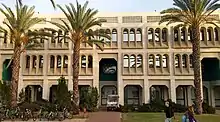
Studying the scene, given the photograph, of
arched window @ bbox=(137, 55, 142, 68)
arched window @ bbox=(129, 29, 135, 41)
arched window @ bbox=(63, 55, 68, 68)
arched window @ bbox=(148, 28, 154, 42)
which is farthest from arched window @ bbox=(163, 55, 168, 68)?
arched window @ bbox=(63, 55, 68, 68)

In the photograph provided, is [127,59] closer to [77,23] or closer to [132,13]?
[132,13]

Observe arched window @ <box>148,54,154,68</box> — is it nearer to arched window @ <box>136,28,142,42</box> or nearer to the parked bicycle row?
arched window @ <box>136,28,142,42</box>

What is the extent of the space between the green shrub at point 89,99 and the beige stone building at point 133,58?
2.64m

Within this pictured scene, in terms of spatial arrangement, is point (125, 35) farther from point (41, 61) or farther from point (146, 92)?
point (41, 61)

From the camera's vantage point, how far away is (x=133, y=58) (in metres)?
44.3

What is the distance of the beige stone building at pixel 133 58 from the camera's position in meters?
43.1

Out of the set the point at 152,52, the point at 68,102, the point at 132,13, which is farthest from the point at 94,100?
the point at 132,13

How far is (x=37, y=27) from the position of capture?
45.3 m

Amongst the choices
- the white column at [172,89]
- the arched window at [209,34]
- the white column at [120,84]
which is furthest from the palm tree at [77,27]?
the arched window at [209,34]

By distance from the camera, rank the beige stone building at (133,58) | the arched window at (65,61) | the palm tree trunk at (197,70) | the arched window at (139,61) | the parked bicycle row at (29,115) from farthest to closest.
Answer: the arched window at (65,61)
the arched window at (139,61)
the beige stone building at (133,58)
the palm tree trunk at (197,70)
the parked bicycle row at (29,115)

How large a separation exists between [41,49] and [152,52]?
1678cm

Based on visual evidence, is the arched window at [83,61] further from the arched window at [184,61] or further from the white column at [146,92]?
the arched window at [184,61]

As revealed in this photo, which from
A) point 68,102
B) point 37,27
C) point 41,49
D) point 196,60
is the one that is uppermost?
point 37,27

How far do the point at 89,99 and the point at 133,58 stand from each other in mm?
9596
